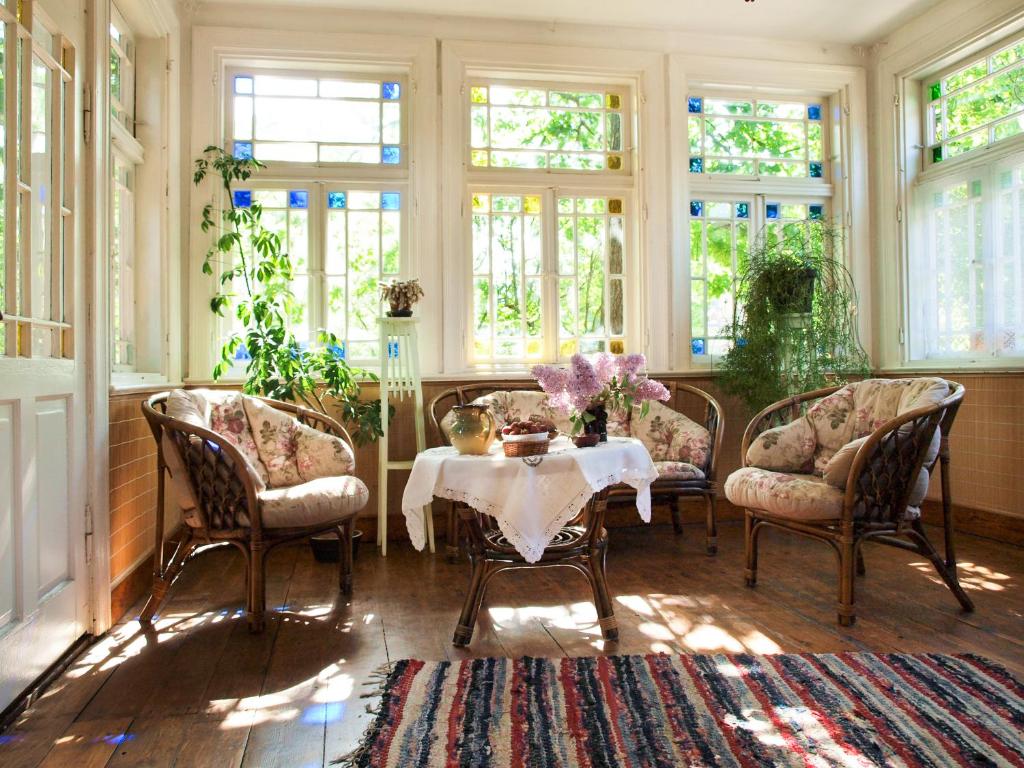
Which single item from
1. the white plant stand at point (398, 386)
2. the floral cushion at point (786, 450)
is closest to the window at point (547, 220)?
the white plant stand at point (398, 386)

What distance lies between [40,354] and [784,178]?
462cm

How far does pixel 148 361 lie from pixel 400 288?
53.9 inches

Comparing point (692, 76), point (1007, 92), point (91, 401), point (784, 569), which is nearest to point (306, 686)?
point (91, 401)

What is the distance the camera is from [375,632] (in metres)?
2.82

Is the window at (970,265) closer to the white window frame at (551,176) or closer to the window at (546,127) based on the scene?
the white window frame at (551,176)

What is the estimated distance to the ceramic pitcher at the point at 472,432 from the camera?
106 inches

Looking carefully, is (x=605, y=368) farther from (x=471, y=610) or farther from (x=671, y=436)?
(x=671, y=436)

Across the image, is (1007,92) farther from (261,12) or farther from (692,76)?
(261,12)

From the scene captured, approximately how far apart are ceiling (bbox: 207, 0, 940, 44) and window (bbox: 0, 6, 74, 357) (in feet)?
7.72

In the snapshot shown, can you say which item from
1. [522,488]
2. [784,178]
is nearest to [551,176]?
[784,178]

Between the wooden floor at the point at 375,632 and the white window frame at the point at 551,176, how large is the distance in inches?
59.2

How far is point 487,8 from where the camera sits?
4680 mm

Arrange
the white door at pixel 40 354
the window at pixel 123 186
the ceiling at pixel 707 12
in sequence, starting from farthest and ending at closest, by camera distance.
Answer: the ceiling at pixel 707 12 → the window at pixel 123 186 → the white door at pixel 40 354

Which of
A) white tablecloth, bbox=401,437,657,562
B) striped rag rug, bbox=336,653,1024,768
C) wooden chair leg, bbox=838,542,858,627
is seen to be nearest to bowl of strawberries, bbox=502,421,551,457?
white tablecloth, bbox=401,437,657,562
